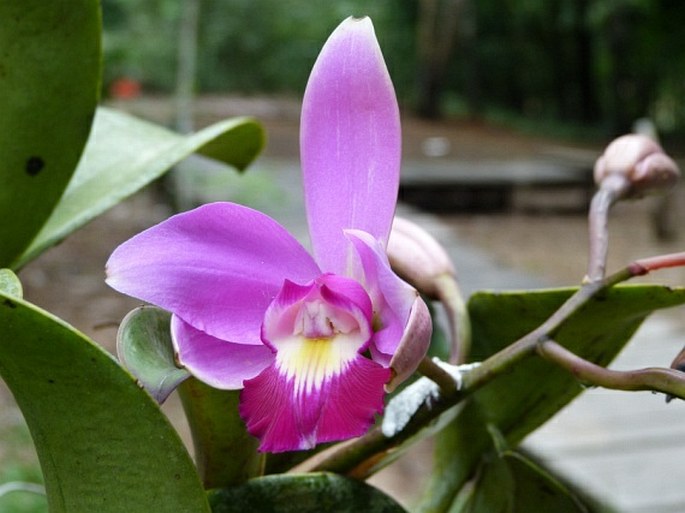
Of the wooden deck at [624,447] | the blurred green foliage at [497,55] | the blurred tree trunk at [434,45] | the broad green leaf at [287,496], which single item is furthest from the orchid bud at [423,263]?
the blurred tree trunk at [434,45]

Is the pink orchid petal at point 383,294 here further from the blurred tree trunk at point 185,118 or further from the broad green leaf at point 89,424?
the blurred tree trunk at point 185,118

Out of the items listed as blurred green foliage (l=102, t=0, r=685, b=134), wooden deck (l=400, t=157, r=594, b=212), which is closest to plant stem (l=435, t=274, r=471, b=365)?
wooden deck (l=400, t=157, r=594, b=212)

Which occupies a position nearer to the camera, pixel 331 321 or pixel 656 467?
pixel 331 321

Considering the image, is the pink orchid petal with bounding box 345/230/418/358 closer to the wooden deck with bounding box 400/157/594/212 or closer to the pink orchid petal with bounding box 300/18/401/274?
the pink orchid petal with bounding box 300/18/401/274

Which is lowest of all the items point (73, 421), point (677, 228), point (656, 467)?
point (677, 228)

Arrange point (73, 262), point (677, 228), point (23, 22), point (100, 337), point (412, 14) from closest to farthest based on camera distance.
A: point (23, 22), point (100, 337), point (73, 262), point (677, 228), point (412, 14)

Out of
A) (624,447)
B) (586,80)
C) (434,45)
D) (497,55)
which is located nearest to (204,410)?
(624,447)

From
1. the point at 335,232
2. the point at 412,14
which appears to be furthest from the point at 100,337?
the point at 412,14

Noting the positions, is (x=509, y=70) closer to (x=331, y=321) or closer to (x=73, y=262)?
(x=73, y=262)
